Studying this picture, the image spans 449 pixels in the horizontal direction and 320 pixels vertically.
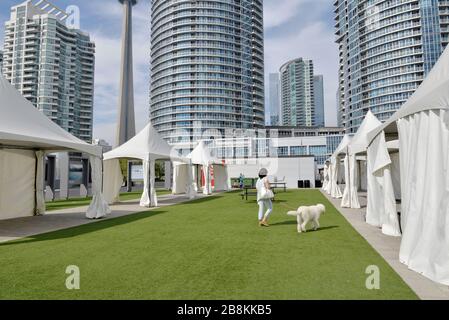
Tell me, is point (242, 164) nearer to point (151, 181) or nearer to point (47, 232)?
point (151, 181)

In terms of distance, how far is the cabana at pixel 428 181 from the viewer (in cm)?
369

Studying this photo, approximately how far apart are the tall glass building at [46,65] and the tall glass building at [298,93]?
412 feet

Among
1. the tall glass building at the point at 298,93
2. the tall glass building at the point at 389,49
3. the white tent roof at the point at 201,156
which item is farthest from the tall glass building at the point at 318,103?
the white tent roof at the point at 201,156

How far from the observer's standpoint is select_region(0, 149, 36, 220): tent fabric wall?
9953 millimetres

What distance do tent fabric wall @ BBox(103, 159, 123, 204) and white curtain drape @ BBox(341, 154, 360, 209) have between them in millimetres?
11547

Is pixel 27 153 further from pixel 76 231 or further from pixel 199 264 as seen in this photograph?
pixel 199 264

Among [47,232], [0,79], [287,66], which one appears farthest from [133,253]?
[287,66]

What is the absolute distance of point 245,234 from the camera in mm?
6812

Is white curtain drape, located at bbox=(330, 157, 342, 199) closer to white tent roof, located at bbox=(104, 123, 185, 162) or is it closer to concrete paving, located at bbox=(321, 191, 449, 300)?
concrete paving, located at bbox=(321, 191, 449, 300)

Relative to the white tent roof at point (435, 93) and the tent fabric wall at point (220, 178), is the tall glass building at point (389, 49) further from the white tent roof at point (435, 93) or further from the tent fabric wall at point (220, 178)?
the white tent roof at point (435, 93)

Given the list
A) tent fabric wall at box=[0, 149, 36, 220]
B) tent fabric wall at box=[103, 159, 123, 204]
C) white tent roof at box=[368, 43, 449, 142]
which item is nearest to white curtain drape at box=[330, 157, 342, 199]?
white tent roof at box=[368, 43, 449, 142]

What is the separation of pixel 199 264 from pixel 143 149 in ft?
34.8

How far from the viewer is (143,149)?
1417cm

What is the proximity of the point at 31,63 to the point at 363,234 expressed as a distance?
116622 millimetres
